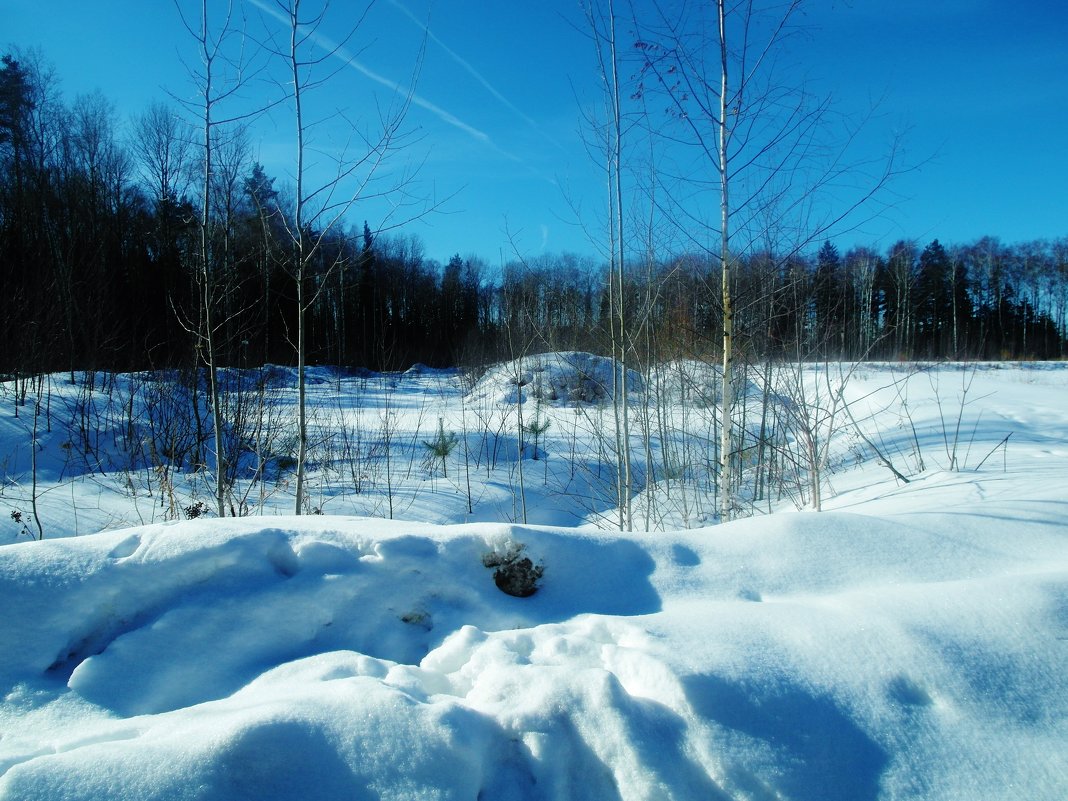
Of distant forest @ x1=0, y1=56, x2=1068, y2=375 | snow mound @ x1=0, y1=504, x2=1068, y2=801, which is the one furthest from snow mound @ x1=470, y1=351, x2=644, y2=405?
snow mound @ x1=0, y1=504, x2=1068, y2=801

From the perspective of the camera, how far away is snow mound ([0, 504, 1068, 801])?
118 centimetres

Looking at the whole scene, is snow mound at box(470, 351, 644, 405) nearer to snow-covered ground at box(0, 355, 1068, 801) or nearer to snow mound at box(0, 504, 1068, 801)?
snow-covered ground at box(0, 355, 1068, 801)

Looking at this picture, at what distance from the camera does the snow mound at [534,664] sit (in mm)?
1183

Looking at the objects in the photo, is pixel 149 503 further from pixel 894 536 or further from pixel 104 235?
pixel 104 235

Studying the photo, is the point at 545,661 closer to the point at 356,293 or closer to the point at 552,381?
→ the point at 552,381

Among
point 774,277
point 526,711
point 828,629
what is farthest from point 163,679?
point 774,277

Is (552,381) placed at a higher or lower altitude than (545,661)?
higher

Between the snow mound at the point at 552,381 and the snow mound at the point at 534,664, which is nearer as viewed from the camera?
the snow mound at the point at 534,664

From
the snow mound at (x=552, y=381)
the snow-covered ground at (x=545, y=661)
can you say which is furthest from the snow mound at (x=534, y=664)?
the snow mound at (x=552, y=381)

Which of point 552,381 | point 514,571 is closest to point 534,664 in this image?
point 514,571

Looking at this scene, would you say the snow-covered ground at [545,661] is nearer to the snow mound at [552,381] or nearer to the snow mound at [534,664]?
the snow mound at [534,664]

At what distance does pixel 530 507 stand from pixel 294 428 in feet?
12.5

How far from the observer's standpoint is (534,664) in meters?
1.55

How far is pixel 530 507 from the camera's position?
6.57 metres
